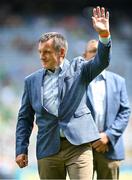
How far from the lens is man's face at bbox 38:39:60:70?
4.02m

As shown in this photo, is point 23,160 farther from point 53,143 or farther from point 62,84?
point 62,84

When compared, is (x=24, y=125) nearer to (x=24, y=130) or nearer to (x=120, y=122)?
(x=24, y=130)

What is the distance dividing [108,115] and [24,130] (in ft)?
2.17

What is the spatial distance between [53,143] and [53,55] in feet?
1.71

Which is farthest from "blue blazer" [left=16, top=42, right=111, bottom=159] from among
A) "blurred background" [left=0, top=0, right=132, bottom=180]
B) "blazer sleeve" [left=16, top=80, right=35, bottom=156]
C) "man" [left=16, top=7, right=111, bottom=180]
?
"blurred background" [left=0, top=0, right=132, bottom=180]

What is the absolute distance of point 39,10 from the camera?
37.6 ft

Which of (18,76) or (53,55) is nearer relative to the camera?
(53,55)

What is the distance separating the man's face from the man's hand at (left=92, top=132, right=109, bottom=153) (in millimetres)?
584

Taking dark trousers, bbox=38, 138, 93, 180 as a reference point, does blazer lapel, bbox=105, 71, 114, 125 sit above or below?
above

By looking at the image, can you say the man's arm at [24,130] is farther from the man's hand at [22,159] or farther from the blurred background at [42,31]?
the blurred background at [42,31]

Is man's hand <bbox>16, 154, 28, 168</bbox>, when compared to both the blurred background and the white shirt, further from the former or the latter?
the blurred background

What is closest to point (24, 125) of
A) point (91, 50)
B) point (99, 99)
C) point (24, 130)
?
point (24, 130)

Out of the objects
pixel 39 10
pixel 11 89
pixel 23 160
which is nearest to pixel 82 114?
pixel 23 160

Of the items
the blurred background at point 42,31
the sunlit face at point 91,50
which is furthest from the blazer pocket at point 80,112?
the blurred background at point 42,31
